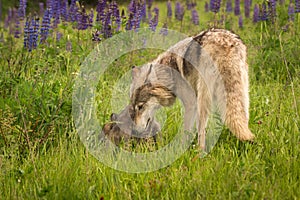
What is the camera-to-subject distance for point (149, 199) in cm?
274

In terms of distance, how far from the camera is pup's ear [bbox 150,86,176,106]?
12.9 feet

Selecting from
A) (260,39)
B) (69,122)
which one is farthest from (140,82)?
(260,39)

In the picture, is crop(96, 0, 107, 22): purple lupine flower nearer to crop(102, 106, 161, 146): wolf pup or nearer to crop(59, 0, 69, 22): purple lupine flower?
crop(59, 0, 69, 22): purple lupine flower

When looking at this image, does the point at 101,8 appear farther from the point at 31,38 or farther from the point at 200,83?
the point at 200,83

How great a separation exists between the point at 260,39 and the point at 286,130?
289 centimetres

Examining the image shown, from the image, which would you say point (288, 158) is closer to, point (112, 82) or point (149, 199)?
point (149, 199)

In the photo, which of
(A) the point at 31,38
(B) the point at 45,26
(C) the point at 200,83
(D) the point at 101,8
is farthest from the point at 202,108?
(B) the point at 45,26

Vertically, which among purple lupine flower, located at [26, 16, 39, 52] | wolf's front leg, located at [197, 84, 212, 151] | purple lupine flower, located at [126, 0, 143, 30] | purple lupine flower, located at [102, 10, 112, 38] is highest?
purple lupine flower, located at [126, 0, 143, 30]

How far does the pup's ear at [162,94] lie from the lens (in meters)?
→ 3.94

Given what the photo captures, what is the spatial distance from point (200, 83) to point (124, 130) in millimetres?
938

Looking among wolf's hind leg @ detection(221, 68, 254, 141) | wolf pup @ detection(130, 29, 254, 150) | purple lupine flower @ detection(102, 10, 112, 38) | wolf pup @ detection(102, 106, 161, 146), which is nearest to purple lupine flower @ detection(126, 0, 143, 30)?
purple lupine flower @ detection(102, 10, 112, 38)

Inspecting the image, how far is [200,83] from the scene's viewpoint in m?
3.50

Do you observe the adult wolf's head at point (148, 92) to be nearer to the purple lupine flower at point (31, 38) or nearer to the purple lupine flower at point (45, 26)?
the purple lupine flower at point (31, 38)

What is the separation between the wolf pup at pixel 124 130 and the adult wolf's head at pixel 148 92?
5 cm
